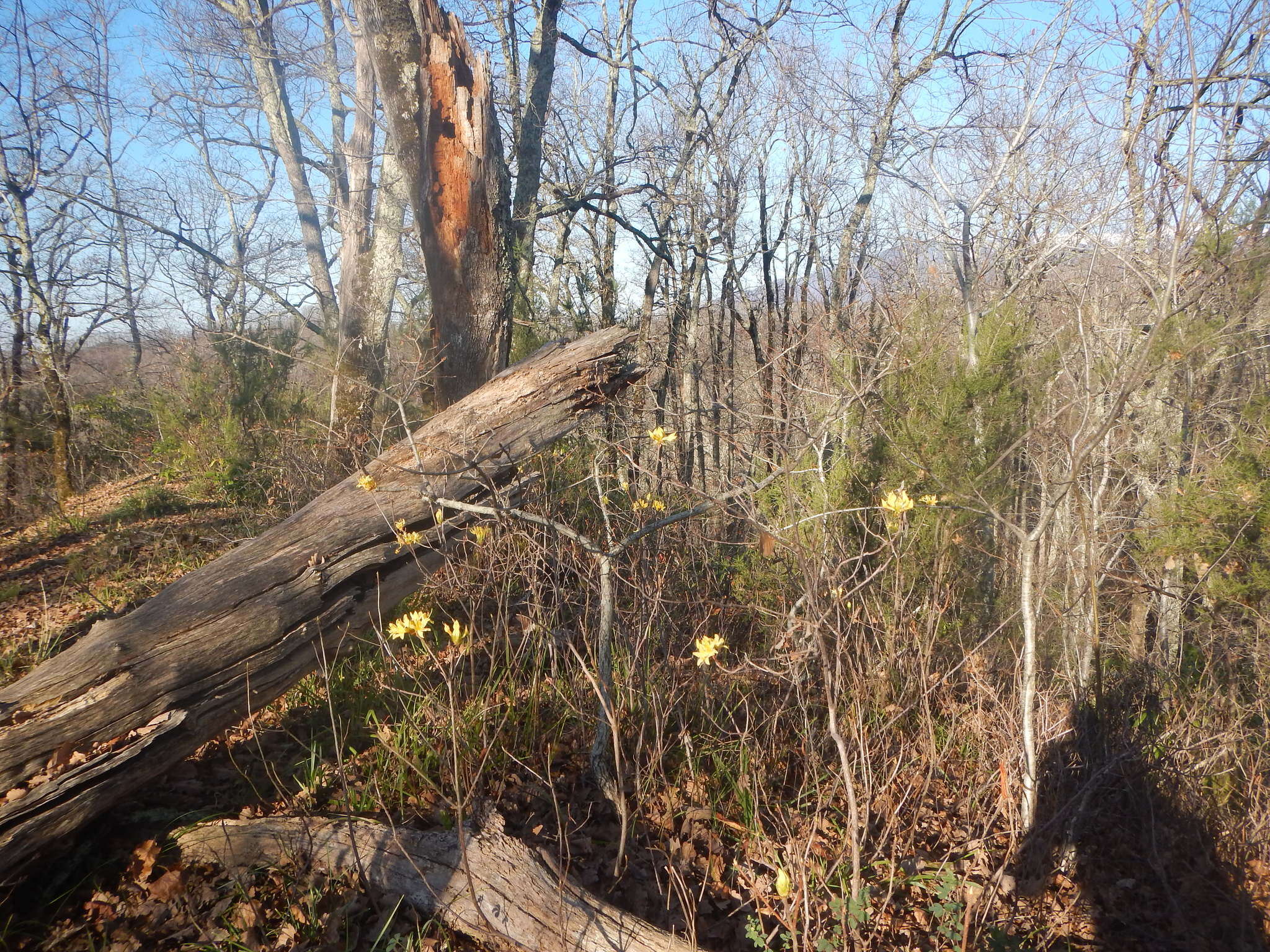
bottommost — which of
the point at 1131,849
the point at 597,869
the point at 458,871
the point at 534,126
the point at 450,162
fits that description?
the point at 1131,849

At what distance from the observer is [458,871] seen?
7.36 ft

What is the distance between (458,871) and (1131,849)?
110 inches

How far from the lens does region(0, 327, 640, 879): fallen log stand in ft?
7.45

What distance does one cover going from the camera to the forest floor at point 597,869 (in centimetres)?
216

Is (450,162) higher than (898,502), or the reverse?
(450,162)

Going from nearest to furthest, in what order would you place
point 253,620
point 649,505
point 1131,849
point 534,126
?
point 253,620
point 1131,849
point 649,505
point 534,126

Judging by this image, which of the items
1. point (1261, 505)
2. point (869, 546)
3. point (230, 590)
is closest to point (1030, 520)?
point (1261, 505)

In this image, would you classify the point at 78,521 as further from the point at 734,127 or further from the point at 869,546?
the point at 734,127

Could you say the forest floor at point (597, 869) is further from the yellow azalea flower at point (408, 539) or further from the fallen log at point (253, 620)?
the yellow azalea flower at point (408, 539)

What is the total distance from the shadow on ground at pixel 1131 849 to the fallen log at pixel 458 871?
4.96 ft

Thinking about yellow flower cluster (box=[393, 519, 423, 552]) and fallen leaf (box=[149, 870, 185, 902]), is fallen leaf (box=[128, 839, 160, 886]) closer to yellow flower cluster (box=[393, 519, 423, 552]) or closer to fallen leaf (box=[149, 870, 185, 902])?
fallen leaf (box=[149, 870, 185, 902])

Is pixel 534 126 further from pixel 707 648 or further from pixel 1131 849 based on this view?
pixel 1131 849

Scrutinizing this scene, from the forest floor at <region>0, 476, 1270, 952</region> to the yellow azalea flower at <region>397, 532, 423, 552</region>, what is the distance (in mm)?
672

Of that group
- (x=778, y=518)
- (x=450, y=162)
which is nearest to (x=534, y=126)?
(x=450, y=162)
